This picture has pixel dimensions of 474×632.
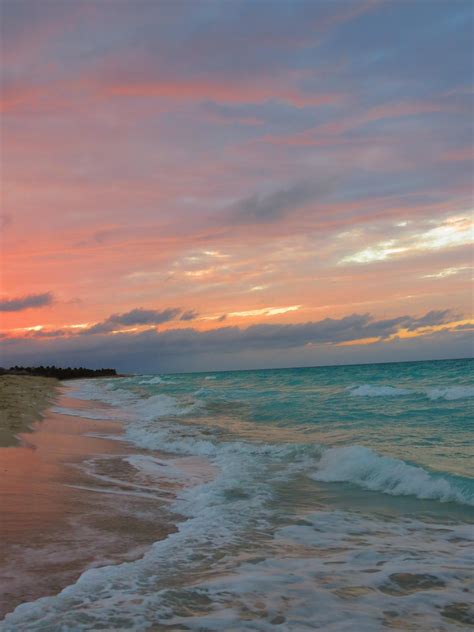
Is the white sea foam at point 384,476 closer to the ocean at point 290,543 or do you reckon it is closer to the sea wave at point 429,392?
the ocean at point 290,543

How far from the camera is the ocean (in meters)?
5.05

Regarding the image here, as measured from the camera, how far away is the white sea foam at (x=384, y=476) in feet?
33.8

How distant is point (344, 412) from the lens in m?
26.7

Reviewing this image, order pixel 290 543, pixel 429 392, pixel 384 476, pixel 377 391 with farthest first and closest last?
pixel 377 391 < pixel 429 392 < pixel 384 476 < pixel 290 543

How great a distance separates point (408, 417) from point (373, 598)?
19.5 meters

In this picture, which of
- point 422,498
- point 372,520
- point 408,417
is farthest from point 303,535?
point 408,417

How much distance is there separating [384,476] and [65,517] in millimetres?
6922

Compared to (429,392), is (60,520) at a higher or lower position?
higher

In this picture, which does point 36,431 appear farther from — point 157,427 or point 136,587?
point 136,587

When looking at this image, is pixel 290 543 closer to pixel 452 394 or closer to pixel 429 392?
pixel 452 394

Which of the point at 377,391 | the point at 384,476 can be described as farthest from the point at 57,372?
the point at 384,476

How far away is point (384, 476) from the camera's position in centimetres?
1162

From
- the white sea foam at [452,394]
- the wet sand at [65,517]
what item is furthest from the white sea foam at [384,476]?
the white sea foam at [452,394]

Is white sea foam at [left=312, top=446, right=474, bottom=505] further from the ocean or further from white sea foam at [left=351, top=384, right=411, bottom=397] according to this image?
white sea foam at [left=351, top=384, right=411, bottom=397]
